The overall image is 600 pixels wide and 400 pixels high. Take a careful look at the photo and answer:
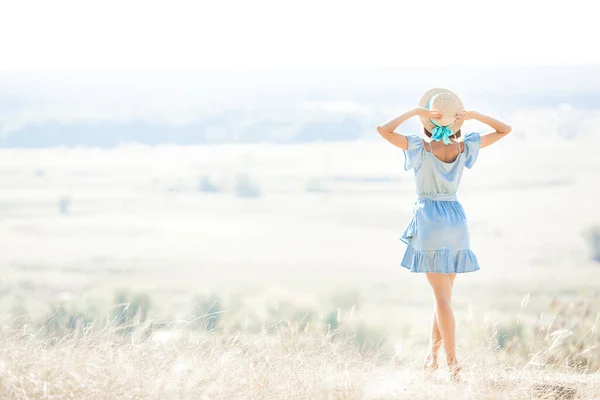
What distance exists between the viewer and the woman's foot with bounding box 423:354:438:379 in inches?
253

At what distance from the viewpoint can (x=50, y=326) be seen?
6.74 metres

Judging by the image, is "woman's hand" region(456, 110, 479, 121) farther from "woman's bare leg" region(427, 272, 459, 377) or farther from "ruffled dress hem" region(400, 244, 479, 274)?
"woman's bare leg" region(427, 272, 459, 377)

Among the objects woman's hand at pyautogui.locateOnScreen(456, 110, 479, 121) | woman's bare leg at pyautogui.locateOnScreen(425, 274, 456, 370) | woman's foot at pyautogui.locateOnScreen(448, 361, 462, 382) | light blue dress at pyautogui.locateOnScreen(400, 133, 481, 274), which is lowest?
woman's foot at pyautogui.locateOnScreen(448, 361, 462, 382)

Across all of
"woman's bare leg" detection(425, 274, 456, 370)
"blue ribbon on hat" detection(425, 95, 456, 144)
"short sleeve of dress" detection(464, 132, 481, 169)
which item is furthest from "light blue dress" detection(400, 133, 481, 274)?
"woman's bare leg" detection(425, 274, 456, 370)

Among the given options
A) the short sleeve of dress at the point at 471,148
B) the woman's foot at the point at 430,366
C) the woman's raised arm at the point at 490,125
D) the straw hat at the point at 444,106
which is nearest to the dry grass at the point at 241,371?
the woman's foot at the point at 430,366

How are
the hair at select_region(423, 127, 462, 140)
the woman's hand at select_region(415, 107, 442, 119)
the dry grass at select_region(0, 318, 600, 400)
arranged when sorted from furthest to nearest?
the hair at select_region(423, 127, 462, 140) < the woman's hand at select_region(415, 107, 442, 119) < the dry grass at select_region(0, 318, 600, 400)

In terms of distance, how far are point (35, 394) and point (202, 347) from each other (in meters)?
1.49

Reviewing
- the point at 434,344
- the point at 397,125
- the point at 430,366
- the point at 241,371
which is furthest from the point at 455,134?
the point at 241,371

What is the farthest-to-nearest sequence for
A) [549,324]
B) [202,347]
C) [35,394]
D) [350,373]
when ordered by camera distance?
[549,324] → [202,347] → [350,373] → [35,394]

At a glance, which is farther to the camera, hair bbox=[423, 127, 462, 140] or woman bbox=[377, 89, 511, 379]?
hair bbox=[423, 127, 462, 140]

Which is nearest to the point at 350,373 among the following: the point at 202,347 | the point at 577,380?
the point at 202,347

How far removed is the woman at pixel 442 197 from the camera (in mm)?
6266

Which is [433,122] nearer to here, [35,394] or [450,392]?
[450,392]

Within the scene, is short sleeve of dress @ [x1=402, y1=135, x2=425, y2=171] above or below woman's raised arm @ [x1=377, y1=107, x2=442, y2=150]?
below
